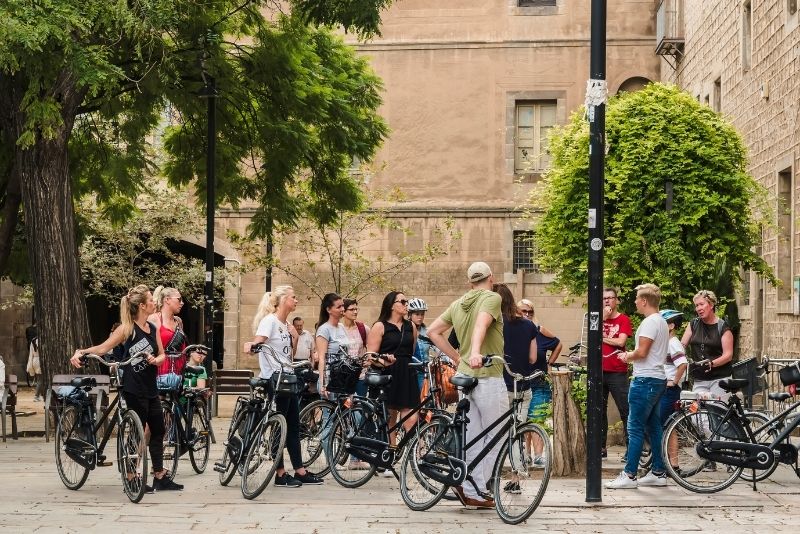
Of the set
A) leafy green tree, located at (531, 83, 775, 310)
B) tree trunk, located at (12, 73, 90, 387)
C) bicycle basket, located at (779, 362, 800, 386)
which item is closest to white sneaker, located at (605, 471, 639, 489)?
bicycle basket, located at (779, 362, 800, 386)

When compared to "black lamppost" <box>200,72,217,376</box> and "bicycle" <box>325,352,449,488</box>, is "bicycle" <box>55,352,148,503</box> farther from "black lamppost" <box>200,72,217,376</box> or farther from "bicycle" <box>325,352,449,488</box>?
"black lamppost" <box>200,72,217,376</box>

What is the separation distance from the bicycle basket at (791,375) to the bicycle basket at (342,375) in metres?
3.84

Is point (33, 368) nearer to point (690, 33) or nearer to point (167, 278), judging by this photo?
point (167, 278)

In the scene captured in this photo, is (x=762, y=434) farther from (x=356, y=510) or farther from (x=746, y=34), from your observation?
(x=746, y=34)

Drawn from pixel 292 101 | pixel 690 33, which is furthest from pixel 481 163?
pixel 292 101

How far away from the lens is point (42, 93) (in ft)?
59.0

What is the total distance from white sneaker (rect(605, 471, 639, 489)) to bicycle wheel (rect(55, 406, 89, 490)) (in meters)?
4.44

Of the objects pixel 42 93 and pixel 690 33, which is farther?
pixel 690 33

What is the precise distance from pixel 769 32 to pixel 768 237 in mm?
3111

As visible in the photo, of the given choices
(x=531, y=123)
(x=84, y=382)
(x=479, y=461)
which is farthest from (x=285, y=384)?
(x=531, y=123)

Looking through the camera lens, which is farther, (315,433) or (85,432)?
(315,433)

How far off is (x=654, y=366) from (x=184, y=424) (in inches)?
175

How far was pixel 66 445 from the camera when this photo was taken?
501 inches

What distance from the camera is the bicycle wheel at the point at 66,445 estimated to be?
1262cm
